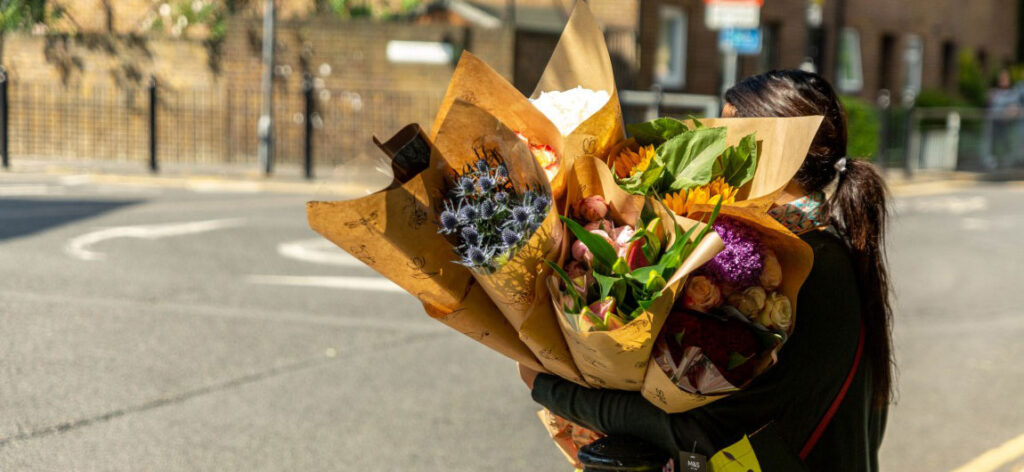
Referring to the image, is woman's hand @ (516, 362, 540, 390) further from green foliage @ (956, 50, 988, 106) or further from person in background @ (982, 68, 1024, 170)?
green foliage @ (956, 50, 988, 106)

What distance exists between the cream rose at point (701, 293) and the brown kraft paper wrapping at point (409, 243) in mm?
361

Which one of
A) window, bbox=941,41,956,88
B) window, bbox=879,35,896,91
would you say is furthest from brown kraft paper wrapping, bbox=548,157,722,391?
window, bbox=941,41,956,88

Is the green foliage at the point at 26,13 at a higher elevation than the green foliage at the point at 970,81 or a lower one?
higher

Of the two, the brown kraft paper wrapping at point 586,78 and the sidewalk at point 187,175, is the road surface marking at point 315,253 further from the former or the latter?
the brown kraft paper wrapping at point 586,78

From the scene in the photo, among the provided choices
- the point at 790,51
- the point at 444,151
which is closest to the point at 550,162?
the point at 444,151

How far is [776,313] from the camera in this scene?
2.19 metres

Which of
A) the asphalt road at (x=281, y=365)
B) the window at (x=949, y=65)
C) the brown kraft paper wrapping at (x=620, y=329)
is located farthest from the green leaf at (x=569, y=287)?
the window at (x=949, y=65)

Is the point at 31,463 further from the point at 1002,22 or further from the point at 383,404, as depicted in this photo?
the point at 1002,22

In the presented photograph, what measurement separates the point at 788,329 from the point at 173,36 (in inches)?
866

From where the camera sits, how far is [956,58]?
118 feet

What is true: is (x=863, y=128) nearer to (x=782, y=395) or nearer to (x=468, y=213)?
(x=782, y=395)

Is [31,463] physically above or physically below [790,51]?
below

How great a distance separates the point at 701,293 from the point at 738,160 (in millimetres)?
271

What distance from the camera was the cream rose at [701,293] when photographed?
2.14 metres
